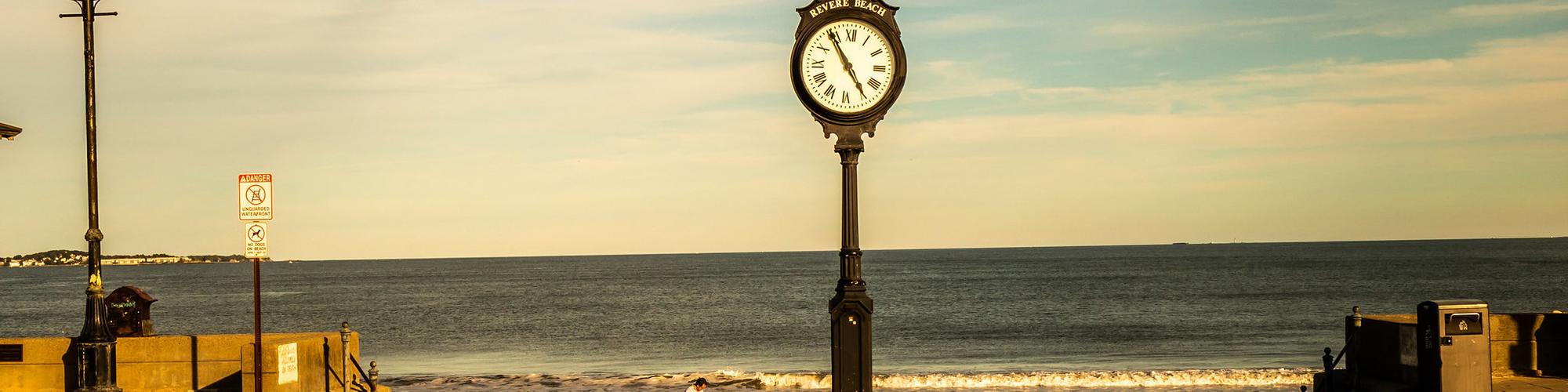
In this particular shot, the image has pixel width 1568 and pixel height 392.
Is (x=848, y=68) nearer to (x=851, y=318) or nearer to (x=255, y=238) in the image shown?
(x=851, y=318)

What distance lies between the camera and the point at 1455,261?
586 ft

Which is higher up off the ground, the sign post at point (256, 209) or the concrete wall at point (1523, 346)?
the sign post at point (256, 209)

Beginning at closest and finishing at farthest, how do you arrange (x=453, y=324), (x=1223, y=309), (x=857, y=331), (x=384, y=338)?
(x=857, y=331)
(x=384, y=338)
(x=453, y=324)
(x=1223, y=309)

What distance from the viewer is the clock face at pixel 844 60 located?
9.91m

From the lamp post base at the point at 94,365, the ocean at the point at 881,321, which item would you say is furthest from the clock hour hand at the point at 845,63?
the ocean at the point at 881,321

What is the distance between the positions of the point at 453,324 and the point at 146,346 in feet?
204

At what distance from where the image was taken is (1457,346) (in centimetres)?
1520

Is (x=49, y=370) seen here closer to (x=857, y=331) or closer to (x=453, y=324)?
(x=857, y=331)

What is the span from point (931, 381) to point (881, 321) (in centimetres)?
4172

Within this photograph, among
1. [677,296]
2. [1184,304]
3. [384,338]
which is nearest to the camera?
[384,338]

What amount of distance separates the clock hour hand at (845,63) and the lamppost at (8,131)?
459 inches

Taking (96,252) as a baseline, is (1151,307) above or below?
below

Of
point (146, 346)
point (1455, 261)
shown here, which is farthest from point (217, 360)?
point (1455, 261)

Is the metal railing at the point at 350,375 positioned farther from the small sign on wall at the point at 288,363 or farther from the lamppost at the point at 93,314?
the lamppost at the point at 93,314
